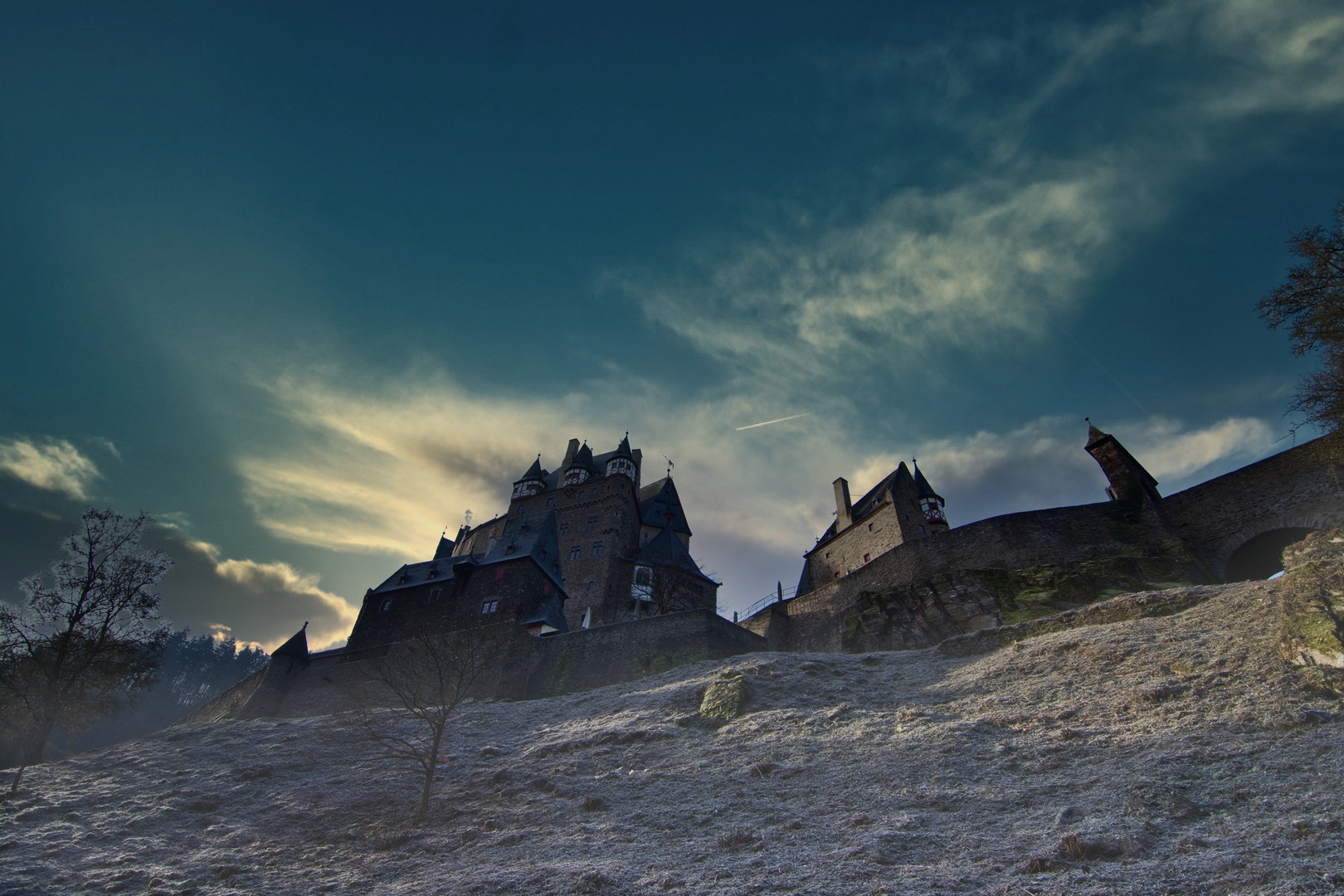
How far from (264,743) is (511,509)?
30.8 metres

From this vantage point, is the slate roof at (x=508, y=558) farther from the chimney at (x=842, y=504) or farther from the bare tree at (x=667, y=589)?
the chimney at (x=842, y=504)

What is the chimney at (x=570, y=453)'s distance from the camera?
175 feet

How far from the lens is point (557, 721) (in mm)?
18609

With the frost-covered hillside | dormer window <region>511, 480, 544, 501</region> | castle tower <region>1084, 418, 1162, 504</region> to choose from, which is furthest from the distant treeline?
castle tower <region>1084, 418, 1162, 504</region>

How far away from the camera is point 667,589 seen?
1607 inches

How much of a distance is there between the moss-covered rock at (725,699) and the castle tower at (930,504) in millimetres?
24572

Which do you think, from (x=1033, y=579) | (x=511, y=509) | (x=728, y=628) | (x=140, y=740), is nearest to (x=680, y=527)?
(x=511, y=509)

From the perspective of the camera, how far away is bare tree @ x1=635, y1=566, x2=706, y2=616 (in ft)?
132

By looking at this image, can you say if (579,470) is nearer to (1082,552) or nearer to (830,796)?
(1082,552)

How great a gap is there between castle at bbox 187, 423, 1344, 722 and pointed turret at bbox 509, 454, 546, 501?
12.1 meters

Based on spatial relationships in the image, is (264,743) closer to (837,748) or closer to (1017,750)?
(837,748)

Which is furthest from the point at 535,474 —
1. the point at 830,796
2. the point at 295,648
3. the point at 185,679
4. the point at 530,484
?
the point at 185,679

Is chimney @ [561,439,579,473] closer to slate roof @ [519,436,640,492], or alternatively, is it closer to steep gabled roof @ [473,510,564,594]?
slate roof @ [519,436,640,492]

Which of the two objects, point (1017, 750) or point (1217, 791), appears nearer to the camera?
point (1217, 791)
